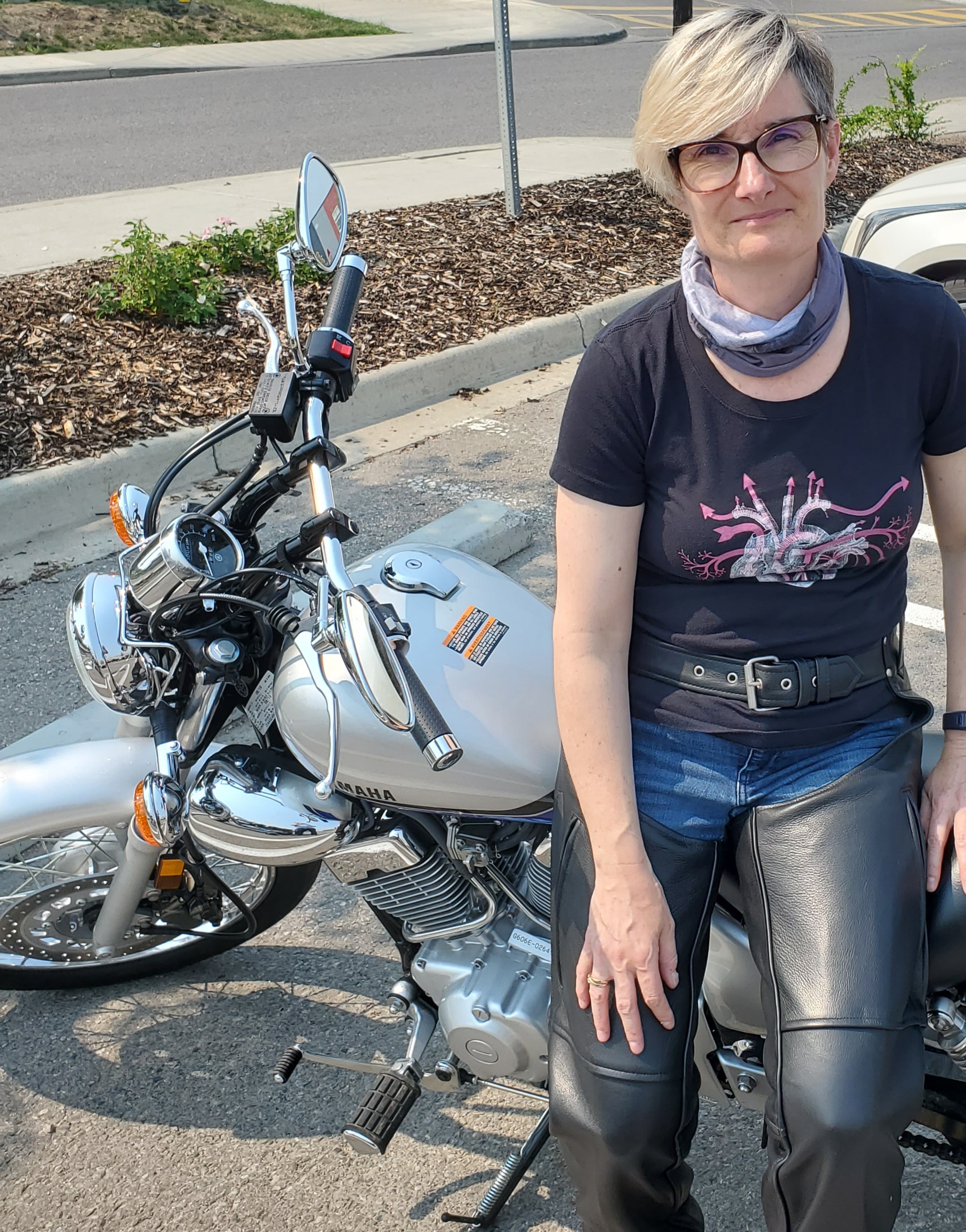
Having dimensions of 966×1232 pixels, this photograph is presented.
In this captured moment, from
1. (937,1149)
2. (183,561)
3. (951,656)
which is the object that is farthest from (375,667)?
(937,1149)

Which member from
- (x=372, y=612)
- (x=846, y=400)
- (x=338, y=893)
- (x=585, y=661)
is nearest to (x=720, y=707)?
(x=585, y=661)

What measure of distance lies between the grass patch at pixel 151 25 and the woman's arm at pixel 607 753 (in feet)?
59.2

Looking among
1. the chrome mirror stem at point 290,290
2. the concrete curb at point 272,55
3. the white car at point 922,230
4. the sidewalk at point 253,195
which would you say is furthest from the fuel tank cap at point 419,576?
the concrete curb at point 272,55

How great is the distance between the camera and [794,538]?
1.73 m

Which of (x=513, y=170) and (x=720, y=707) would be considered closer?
(x=720, y=707)

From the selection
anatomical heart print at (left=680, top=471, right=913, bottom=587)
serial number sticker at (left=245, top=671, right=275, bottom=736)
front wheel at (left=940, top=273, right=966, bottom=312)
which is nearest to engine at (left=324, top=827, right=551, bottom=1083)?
serial number sticker at (left=245, top=671, right=275, bottom=736)

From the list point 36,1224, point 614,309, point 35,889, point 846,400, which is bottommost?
point 36,1224

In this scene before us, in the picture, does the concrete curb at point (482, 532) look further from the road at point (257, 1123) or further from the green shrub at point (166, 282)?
the green shrub at point (166, 282)

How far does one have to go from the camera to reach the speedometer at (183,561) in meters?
1.86

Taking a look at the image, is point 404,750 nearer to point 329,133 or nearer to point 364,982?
point 364,982

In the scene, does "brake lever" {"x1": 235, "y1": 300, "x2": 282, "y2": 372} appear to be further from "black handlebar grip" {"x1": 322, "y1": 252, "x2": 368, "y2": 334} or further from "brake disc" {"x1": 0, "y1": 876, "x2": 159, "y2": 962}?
"brake disc" {"x1": 0, "y1": 876, "x2": 159, "y2": 962}

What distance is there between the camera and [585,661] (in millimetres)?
1794

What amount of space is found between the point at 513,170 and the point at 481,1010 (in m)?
6.24

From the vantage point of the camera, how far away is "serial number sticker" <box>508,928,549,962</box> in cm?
200
